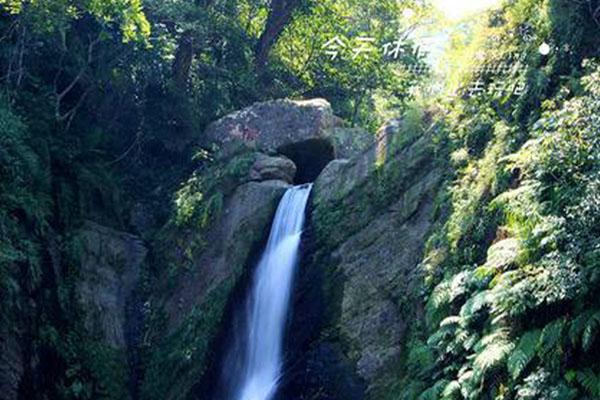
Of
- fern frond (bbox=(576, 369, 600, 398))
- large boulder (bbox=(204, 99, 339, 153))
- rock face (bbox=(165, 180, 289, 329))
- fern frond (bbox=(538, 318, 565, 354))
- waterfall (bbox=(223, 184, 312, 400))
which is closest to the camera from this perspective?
fern frond (bbox=(576, 369, 600, 398))

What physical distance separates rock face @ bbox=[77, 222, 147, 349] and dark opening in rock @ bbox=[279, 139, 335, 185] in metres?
4.60

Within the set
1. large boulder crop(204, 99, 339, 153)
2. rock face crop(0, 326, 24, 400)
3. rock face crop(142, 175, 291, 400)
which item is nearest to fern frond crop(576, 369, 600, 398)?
rock face crop(142, 175, 291, 400)

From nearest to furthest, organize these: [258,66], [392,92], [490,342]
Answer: [490,342] → [258,66] → [392,92]

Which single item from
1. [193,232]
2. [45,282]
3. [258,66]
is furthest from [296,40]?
[45,282]

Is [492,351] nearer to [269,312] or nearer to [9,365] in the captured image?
[269,312]

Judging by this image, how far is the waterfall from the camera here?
12.3m

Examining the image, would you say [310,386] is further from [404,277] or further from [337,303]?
[404,277]

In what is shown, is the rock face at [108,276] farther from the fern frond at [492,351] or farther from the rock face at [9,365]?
the fern frond at [492,351]

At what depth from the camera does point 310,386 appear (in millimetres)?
10641

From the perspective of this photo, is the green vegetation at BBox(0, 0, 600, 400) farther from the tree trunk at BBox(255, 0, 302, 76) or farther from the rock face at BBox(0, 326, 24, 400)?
the rock face at BBox(0, 326, 24, 400)

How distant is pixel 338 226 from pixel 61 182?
6396 millimetres

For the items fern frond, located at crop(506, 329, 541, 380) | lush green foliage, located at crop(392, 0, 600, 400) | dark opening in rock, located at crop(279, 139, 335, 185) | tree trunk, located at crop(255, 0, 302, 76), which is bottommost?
fern frond, located at crop(506, 329, 541, 380)

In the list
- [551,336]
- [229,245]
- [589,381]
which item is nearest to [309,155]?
[229,245]

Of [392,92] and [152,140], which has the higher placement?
[392,92]
